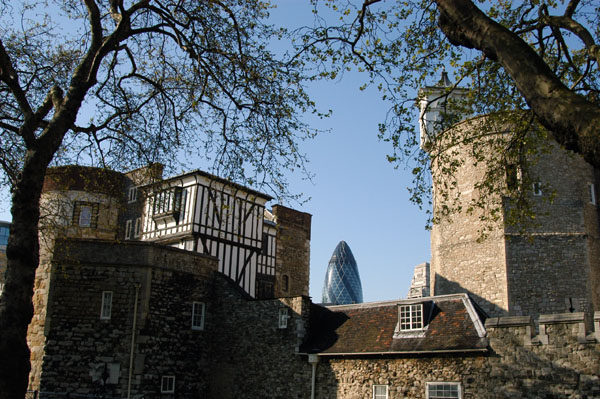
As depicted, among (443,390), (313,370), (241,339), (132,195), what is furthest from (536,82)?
(132,195)

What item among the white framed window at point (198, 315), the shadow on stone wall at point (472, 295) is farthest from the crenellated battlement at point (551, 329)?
the white framed window at point (198, 315)

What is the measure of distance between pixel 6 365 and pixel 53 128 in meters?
3.56

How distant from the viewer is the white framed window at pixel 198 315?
1997 centimetres

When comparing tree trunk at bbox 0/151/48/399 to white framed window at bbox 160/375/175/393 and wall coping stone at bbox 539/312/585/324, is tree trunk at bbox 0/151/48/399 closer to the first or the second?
white framed window at bbox 160/375/175/393

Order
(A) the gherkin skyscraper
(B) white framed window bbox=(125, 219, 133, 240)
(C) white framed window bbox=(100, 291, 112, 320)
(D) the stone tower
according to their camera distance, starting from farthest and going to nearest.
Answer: (A) the gherkin skyscraper
(B) white framed window bbox=(125, 219, 133, 240)
(D) the stone tower
(C) white framed window bbox=(100, 291, 112, 320)

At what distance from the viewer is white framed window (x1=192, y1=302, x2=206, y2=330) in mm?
19969

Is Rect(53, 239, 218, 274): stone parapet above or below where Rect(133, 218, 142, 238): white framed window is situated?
below

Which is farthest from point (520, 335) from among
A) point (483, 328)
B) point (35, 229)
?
point (35, 229)

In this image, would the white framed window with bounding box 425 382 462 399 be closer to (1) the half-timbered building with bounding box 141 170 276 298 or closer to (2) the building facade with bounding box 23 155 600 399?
(2) the building facade with bounding box 23 155 600 399

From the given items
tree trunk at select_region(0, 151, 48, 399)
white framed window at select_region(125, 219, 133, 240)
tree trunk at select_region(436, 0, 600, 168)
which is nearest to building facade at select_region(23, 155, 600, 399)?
tree trunk at select_region(0, 151, 48, 399)

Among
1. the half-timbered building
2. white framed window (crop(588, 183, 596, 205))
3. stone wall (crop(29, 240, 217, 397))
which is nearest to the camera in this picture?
stone wall (crop(29, 240, 217, 397))

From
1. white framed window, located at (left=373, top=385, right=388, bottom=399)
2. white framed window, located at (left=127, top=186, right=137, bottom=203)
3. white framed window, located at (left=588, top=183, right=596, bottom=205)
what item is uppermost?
white framed window, located at (left=127, top=186, right=137, bottom=203)

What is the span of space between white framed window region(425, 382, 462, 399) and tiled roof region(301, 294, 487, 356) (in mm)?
868

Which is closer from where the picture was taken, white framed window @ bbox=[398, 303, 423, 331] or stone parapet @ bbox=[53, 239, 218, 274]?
white framed window @ bbox=[398, 303, 423, 331]
